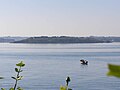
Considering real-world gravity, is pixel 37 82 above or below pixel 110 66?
below

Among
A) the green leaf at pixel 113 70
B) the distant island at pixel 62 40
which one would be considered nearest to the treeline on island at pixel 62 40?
the distant island at pixel 62 40

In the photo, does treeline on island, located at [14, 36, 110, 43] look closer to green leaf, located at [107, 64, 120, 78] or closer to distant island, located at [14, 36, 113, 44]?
distant island, located at [14, 36, 113, 44]

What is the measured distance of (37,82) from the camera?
68.7 ft

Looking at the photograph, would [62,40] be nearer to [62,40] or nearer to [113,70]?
[62,40]

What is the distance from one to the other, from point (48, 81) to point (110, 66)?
69.9 feet

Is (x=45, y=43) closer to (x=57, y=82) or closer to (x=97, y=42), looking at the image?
(x=97, y=42)

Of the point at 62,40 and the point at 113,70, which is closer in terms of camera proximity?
the point at 113,70

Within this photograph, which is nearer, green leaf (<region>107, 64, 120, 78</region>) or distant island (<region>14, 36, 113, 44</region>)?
green leaf (<region>107, 64, 120, 78</region>)

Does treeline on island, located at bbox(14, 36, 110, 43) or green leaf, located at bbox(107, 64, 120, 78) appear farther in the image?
treeline on island, located at bbox(14, 36, 110, 43)

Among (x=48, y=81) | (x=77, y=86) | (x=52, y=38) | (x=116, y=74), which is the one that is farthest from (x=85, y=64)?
(x=52, y=38)

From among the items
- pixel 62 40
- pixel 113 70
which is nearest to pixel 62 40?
pixel 62 40

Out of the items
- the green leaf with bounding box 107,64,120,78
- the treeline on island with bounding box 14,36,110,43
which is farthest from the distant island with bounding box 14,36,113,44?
the green leaf with bounding box 107,64,120,78

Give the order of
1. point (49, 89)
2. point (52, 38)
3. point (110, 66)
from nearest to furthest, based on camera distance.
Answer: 1. point (110, 66)
2. point (49, 89)
3. point (52, 38)

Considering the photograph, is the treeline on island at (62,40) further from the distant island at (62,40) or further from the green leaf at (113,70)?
the green leaf at (113,70)
